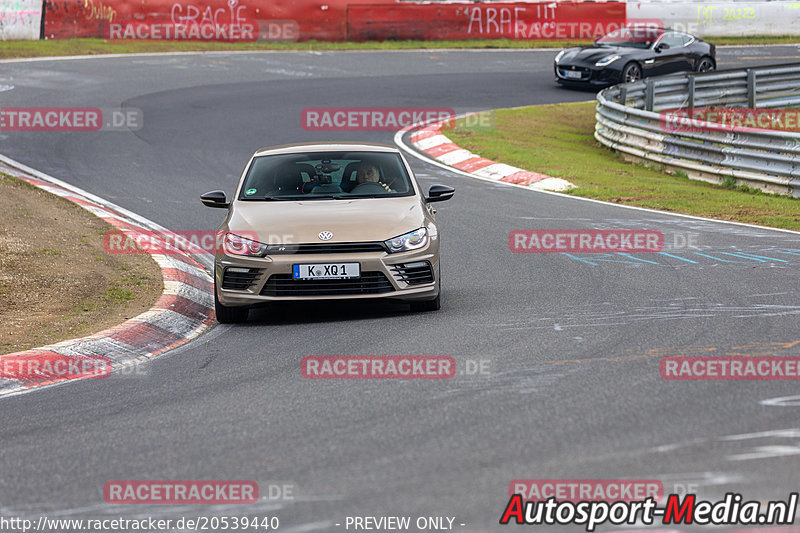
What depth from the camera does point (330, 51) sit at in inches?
1241

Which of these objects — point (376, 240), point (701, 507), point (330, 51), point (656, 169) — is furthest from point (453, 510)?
point (330, 51)

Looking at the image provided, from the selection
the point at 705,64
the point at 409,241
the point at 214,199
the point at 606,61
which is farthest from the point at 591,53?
the point at 409,241

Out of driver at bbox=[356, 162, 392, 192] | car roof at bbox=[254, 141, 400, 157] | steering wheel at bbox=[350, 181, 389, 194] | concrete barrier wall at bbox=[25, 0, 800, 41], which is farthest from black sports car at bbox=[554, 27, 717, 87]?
steering wheel at bbox=[350, 181, 389, 194]

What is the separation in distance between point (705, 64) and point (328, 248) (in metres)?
22.1

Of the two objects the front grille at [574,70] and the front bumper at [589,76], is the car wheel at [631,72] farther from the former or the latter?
the front grille at [574,70]

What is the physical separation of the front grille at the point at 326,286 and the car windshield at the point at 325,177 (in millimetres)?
1138

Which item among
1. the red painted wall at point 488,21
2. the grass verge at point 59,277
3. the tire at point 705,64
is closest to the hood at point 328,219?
the grass verge at point 59,277

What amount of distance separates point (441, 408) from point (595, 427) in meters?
0.88

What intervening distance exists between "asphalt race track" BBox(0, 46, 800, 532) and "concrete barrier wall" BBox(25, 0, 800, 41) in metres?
19.2

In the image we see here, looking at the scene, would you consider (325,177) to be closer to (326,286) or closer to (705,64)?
(326,286)

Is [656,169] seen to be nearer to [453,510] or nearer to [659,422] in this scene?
[659,422]

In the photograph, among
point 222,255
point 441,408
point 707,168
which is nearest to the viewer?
point 441,408

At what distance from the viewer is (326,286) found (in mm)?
8430

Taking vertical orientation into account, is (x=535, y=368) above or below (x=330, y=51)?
below
